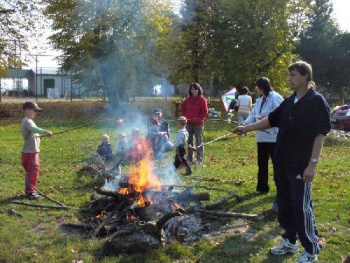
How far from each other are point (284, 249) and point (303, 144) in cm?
130

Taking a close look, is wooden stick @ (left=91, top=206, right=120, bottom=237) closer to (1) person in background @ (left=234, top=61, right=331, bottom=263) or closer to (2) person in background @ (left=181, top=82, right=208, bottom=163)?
(1) person in background @ (left=234, top=61, right=331, bottom=263)

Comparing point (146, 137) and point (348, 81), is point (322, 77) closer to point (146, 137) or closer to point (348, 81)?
point (348, 81)

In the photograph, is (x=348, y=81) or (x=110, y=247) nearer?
(x=110, y=247)

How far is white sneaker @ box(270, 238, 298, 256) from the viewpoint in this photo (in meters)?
4.90

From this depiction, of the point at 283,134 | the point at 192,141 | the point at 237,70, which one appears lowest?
the point at 192,141

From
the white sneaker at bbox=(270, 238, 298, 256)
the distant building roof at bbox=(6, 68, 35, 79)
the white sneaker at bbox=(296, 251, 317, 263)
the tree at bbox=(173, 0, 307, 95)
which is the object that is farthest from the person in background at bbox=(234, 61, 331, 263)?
the distant building roof at bbox=(6, 68, 35, 79)

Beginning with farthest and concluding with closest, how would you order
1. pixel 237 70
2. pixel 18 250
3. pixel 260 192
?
1. pixel 237 70
2. pixel 260 192
3. pixel 18 250

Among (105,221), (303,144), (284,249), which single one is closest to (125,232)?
(105,221)

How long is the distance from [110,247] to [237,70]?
24.2 metres

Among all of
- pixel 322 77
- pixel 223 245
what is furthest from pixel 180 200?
pixel 322 77

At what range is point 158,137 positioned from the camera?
35.2ft

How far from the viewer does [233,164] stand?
1127 cm

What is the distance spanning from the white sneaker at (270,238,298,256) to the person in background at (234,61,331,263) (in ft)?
0.98

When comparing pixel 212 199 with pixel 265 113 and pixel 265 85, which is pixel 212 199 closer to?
pixel 265 113
